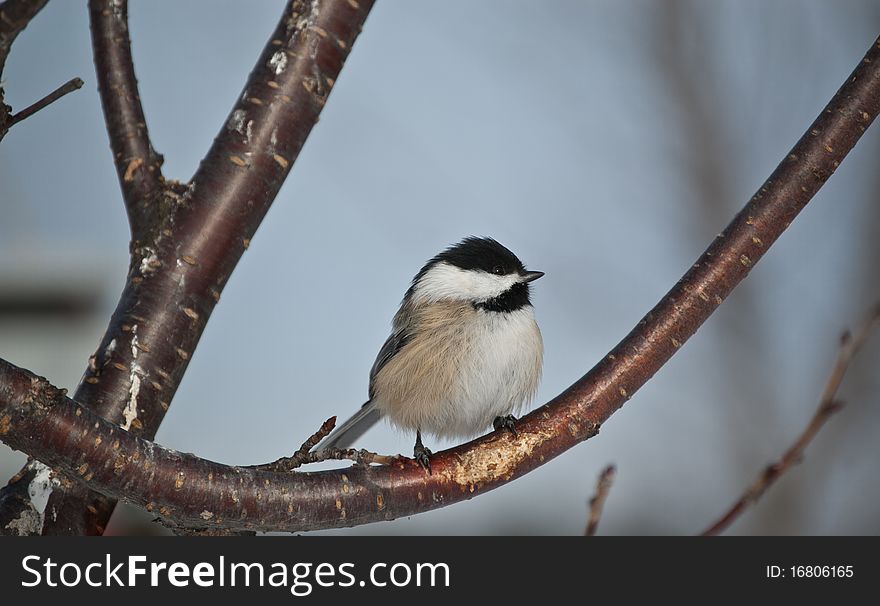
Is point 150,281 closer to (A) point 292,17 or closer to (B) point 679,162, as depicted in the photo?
(A) point 292,17

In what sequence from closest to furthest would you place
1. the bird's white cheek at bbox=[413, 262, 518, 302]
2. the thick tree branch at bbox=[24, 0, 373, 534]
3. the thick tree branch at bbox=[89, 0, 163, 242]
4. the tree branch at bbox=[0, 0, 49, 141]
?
1. the tree branch at bbox=[0, 0, 49, 141]
2. the thick tree branch at bbox=[24, 0, 373, 534]
3. the thick tree branch at bbox=[89, 0, 163, 242]
4. the bird's white cheek at bbox=[413, 262, 518, 302]

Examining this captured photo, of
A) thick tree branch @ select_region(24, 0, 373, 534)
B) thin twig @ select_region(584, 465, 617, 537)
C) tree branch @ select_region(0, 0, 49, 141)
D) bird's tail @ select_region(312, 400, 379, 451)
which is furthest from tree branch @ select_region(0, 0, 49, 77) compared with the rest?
bird's tail @ select_region(312, 400, 379, 451)

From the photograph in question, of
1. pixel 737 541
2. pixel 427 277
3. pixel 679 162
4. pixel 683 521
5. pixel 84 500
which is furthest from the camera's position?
pixel 679 162

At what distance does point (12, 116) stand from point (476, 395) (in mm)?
1085

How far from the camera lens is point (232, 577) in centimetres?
114

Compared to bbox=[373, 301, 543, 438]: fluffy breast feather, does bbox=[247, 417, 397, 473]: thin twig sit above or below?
below

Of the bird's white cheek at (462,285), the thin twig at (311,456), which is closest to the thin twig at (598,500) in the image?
the thin twig at (311,456)

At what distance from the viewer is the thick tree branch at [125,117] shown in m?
1.48

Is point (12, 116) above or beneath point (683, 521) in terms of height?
beneath

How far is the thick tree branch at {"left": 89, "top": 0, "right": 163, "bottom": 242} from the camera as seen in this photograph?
148 centimetres

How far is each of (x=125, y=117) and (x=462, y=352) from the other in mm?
844

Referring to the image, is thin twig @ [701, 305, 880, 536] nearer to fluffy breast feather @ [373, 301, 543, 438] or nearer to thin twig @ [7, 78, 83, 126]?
fluffy breast feather @ [373, 301, 543, 438]

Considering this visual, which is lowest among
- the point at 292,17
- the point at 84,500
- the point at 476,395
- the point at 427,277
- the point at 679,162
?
the point at 84,500

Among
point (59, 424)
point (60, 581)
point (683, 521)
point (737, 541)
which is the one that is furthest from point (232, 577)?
point (683, 521)
